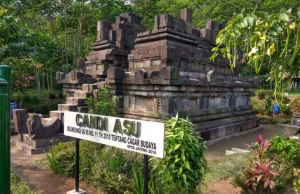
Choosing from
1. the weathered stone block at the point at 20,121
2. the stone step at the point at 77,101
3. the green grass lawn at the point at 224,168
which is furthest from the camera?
the stone step at the point at 77,101

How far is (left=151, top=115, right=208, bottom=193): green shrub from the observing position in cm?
339

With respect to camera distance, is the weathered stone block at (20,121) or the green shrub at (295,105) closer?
the weathered stone block at (20,121)

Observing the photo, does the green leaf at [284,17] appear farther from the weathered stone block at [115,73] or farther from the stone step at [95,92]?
the stone step at [95,92]

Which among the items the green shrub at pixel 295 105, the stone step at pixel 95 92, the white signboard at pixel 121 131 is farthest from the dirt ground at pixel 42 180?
the green shrub at pixel 295 105

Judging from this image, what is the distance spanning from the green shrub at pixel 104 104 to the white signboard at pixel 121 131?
289cm

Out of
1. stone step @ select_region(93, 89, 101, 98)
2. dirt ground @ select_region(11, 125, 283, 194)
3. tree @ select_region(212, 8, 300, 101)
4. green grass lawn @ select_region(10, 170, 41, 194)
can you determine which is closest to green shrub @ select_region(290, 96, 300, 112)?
dirt ground @ select_region(11, 125, 283, 194)

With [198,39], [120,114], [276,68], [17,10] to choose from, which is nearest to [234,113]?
[198,39]

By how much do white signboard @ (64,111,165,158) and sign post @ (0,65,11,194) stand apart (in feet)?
4.37

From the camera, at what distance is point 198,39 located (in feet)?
31.7

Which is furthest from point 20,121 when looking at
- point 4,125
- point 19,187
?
point 4,125

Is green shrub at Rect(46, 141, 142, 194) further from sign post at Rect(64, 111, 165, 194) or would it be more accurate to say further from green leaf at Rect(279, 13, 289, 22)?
green leaf at Rect(279, 13, 289, 22)

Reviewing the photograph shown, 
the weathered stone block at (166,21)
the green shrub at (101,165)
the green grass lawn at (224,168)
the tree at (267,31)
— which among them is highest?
the weathered stone block at (166,21)

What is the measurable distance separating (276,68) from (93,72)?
9.32 metres

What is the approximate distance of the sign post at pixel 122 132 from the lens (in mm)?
3084
